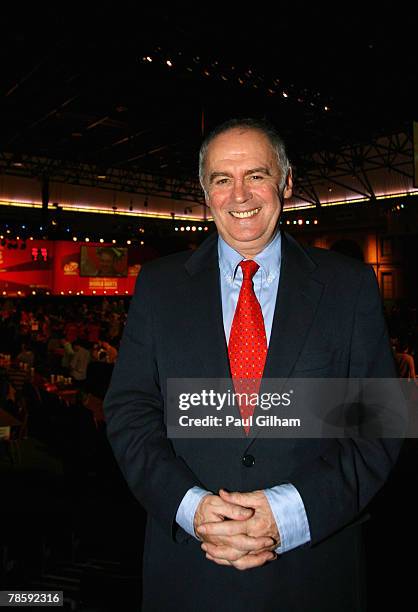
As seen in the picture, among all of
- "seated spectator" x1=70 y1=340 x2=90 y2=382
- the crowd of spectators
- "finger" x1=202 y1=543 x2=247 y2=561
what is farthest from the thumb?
"seated spectator" x1=70 y1=340 x2=90 y2=382

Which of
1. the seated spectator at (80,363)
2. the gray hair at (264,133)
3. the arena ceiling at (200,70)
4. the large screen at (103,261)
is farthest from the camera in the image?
the large screen at (103,261)

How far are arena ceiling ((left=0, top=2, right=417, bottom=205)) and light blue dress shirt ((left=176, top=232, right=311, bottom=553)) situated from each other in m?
5.22

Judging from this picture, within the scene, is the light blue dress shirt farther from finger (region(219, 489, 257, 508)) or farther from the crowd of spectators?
the crowd of spectators

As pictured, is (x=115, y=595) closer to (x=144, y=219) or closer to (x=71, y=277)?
(x=71, y=277)

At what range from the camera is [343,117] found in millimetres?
11148

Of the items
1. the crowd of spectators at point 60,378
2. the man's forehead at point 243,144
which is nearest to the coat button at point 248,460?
the man's forehead at point 243,144

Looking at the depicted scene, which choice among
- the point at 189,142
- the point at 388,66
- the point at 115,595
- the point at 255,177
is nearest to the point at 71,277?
the point at 189,142

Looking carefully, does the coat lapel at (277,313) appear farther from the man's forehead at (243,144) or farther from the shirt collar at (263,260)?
the man's forehead at (243,144)

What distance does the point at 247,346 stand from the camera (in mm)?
1463

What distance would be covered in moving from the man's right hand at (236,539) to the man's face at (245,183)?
0.80 meters

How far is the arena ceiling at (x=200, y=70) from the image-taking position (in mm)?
→ 6332

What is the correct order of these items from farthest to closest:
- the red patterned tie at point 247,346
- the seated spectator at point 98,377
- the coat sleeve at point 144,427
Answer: the seated spectator at point 98,377, the red patterned tie at point 247,346, the coat sleeve at point 144,427

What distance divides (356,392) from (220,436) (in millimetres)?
421

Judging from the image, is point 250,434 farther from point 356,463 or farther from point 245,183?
point 245,183
